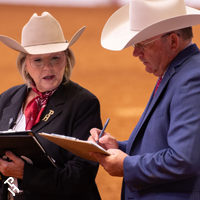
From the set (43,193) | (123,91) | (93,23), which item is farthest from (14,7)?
(43,193)

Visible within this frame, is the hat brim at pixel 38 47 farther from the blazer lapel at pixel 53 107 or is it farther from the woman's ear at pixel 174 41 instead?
the woman's ear at pixel 174 41

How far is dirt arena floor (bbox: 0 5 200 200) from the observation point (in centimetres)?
618

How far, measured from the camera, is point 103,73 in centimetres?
824

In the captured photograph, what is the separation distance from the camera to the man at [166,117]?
1742 mm

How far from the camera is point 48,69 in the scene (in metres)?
2.66

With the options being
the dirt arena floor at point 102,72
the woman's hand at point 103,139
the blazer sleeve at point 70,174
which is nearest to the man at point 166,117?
the woman's hand at point 103,139

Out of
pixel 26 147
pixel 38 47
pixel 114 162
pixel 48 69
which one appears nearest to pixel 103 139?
pixel 114 162

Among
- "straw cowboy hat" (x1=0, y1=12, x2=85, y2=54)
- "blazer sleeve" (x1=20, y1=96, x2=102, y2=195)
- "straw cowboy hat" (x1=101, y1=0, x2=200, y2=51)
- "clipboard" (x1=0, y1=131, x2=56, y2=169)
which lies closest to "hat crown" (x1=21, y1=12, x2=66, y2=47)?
"straw cowboy hat" (x1=0, y1=12, x2=85, y2=54)

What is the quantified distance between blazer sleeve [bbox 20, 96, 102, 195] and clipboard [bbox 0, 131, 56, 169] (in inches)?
2.4

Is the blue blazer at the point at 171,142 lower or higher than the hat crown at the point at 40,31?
lower

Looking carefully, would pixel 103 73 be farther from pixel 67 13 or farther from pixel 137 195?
pixel 137 195

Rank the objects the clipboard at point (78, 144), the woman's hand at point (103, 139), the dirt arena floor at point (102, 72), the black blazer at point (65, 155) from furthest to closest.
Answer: the dirt arena floor at point (102, 72) < the black blazer at point (65, 155) < the woman's hand at point (103, 139) < the clipboard at point (78, 144)

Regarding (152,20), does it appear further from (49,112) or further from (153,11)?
(49,112)

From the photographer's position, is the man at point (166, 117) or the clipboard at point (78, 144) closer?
the man at point (166, 117)
